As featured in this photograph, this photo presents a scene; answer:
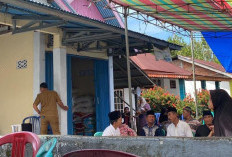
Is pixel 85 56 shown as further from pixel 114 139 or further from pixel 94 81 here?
pixel 114 139

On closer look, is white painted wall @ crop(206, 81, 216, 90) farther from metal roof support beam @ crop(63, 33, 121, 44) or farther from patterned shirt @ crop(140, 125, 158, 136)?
patterned shirt @ crop(140, 125, 158, 136)

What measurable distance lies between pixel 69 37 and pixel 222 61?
6043 mm

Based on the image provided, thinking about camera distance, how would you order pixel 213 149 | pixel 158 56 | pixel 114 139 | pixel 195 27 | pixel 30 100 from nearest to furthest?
pixel 213 149
pixel 114 139
pixel 30 100
pixel 158 56
pixel 195 27

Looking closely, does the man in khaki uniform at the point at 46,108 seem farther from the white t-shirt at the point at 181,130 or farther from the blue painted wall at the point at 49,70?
the white t-shirt at the point at 181,130

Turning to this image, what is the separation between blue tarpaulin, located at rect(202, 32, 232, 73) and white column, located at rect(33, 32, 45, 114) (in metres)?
5.35

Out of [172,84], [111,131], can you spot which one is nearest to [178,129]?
[111,131]

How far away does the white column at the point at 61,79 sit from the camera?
279 inches

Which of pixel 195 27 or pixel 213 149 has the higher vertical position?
pixel 195 27

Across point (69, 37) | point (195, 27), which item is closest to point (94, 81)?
point (69, 37)

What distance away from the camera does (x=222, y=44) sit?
983 centimetres

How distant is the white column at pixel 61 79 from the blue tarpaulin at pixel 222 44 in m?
4.96

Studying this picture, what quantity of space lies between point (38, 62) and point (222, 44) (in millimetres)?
6184

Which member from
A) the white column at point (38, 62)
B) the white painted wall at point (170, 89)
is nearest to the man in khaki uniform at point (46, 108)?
the white column at point (38, 62)

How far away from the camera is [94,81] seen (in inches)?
355
